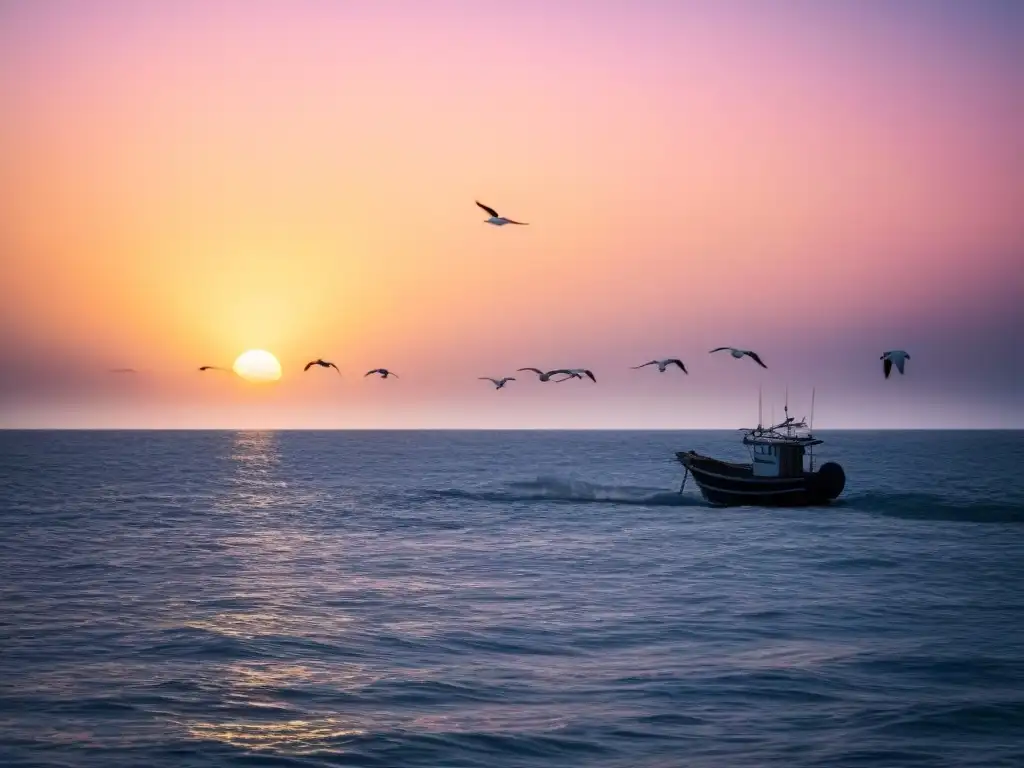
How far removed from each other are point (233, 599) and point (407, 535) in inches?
Answer: 814

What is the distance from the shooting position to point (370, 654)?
83.5 ft

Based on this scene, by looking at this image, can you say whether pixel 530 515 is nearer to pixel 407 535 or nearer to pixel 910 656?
pixel 407 535

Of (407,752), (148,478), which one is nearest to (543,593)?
(407,752)

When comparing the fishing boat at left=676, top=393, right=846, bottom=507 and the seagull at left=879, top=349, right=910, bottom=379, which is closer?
the seagull at left=879, top=349, right=910, bottom=379

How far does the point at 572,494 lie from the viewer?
89.8 m

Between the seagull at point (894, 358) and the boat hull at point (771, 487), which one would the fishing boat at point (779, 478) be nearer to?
the boat hull at point (771, 487)

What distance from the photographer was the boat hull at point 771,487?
234 ft

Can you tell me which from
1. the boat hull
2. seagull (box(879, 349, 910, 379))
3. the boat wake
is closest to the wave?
the boat wake

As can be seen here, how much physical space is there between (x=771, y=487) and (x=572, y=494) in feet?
72.9

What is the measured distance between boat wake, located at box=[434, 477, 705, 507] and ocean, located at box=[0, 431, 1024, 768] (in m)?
22.4

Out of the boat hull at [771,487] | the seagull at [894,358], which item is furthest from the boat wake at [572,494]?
the seagull at [894,358]

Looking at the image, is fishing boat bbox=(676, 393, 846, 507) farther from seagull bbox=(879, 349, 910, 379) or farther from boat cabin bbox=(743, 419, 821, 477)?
seagull bbox=(879, 349, 910, 379)

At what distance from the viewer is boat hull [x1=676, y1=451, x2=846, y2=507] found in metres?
71.4

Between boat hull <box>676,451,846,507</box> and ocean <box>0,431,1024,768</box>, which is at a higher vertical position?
boat hull <box>676,451,846,507</box>
